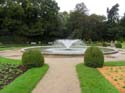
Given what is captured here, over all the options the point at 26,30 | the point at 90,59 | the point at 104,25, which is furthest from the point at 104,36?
the point at 90,59

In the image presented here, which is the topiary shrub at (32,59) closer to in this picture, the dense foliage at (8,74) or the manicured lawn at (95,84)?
the dense foliage at (8,74)

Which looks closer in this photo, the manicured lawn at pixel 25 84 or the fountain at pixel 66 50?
the manicured lawn at pixel 25 84

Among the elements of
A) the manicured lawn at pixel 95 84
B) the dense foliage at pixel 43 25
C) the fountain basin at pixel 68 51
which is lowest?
the manicured lawn at pixel 95 84

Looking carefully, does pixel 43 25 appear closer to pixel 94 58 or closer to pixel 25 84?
pixel 94 58

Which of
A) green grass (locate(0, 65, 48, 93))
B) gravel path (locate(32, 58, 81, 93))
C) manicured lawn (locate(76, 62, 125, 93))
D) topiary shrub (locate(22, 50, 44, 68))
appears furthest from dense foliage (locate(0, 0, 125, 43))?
manicured lawn (locate(76, 62, 125, 93))

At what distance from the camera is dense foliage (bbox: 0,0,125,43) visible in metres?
34.8

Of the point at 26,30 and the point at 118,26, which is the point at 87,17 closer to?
the point at 118,26

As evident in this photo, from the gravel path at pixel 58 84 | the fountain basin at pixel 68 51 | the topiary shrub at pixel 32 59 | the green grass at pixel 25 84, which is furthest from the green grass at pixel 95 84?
the fountain basin at pixel 68 51

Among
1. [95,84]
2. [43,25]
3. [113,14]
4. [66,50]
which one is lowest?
[95,84]

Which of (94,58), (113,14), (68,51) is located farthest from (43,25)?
(94,58)

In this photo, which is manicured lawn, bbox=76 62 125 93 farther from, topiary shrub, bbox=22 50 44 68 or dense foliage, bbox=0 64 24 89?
topiary shrub, bbox=22 50 44 68

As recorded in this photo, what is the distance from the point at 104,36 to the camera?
44062 mm

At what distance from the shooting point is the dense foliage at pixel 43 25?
34844 millimetres

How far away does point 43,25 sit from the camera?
3600 centimetres
